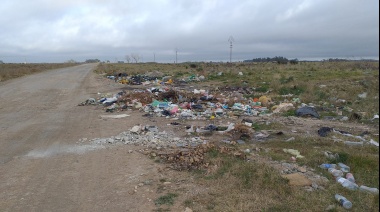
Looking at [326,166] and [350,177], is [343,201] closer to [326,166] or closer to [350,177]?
[350,177]

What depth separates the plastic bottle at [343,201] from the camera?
13.0ft

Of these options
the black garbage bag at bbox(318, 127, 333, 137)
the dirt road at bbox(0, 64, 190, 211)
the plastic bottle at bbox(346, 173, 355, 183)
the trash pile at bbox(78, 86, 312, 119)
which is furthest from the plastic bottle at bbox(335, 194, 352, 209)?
the trash pile at bbox(78, 86, 312, 119)

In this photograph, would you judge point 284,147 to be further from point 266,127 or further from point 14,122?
point 14,122

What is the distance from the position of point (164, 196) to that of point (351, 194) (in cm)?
241

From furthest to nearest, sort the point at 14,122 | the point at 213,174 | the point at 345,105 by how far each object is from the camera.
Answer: the point at 345,105 → the point at 14,122 → the point at 213,174

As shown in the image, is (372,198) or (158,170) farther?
(158,170)

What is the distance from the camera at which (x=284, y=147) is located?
21.2 feet

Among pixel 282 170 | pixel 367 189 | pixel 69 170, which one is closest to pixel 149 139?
pixel 69 170

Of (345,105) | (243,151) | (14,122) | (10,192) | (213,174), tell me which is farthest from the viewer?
(345,105)

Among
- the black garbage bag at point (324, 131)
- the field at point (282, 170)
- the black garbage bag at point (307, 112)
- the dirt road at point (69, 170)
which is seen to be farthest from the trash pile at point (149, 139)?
the black garbage bag at point (307, 112)

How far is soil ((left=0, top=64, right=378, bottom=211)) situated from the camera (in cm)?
420

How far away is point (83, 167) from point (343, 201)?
3821 millimetres

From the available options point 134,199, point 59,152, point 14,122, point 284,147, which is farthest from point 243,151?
point 14,122

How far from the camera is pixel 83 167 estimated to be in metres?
5.42
